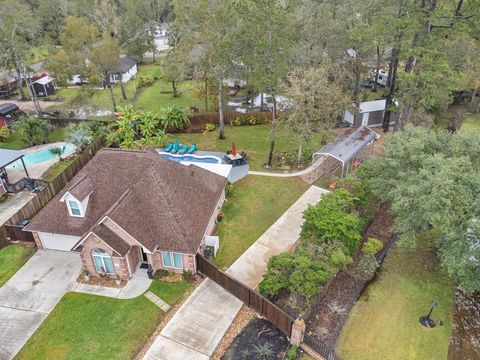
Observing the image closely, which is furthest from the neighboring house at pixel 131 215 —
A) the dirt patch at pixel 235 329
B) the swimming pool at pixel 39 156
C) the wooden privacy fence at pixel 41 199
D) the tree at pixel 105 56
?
the tree at pixel 105 56

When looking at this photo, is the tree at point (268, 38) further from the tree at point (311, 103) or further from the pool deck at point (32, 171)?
the pool deck at point (32, 171)

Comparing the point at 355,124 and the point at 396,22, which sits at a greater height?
the point at 396,22

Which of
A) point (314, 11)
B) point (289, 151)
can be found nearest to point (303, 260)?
point (289, 151)

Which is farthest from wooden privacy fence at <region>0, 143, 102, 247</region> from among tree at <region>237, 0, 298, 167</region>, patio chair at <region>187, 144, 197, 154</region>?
tree at <region>237, 0, 298, 167</region>

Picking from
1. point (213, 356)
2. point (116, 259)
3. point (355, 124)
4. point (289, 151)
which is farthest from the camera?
point (355, 124)

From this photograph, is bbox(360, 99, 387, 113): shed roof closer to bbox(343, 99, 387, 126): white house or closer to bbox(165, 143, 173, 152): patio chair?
bbox(343, 99, 387, 126): white house

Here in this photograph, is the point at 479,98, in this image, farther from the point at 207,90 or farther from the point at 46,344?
the point at 46,344
